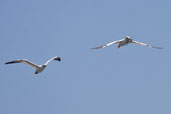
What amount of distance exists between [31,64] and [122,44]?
17.8 metres

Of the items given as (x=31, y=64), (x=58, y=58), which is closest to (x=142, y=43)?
(x=58, y=58)

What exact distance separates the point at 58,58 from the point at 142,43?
17.4 m

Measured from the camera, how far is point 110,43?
247ft

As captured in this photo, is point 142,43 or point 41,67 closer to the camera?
point 41,67

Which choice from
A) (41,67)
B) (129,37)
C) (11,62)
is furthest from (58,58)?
(129,37)

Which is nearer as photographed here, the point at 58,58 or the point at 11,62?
the point at 11,62

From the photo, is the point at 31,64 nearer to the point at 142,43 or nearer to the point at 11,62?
the point at 11,62

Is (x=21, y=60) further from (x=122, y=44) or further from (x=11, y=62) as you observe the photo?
(x=122, y=44)

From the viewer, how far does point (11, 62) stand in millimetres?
68812

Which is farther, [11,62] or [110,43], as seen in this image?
[110,43]

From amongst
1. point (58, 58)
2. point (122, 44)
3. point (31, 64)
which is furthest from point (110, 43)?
point (31, 64)

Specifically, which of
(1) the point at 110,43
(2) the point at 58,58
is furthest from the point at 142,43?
(2) the point at 58,58

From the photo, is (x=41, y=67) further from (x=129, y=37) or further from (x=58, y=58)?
(x=129, y=37)

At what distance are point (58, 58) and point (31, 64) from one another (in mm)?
5302
